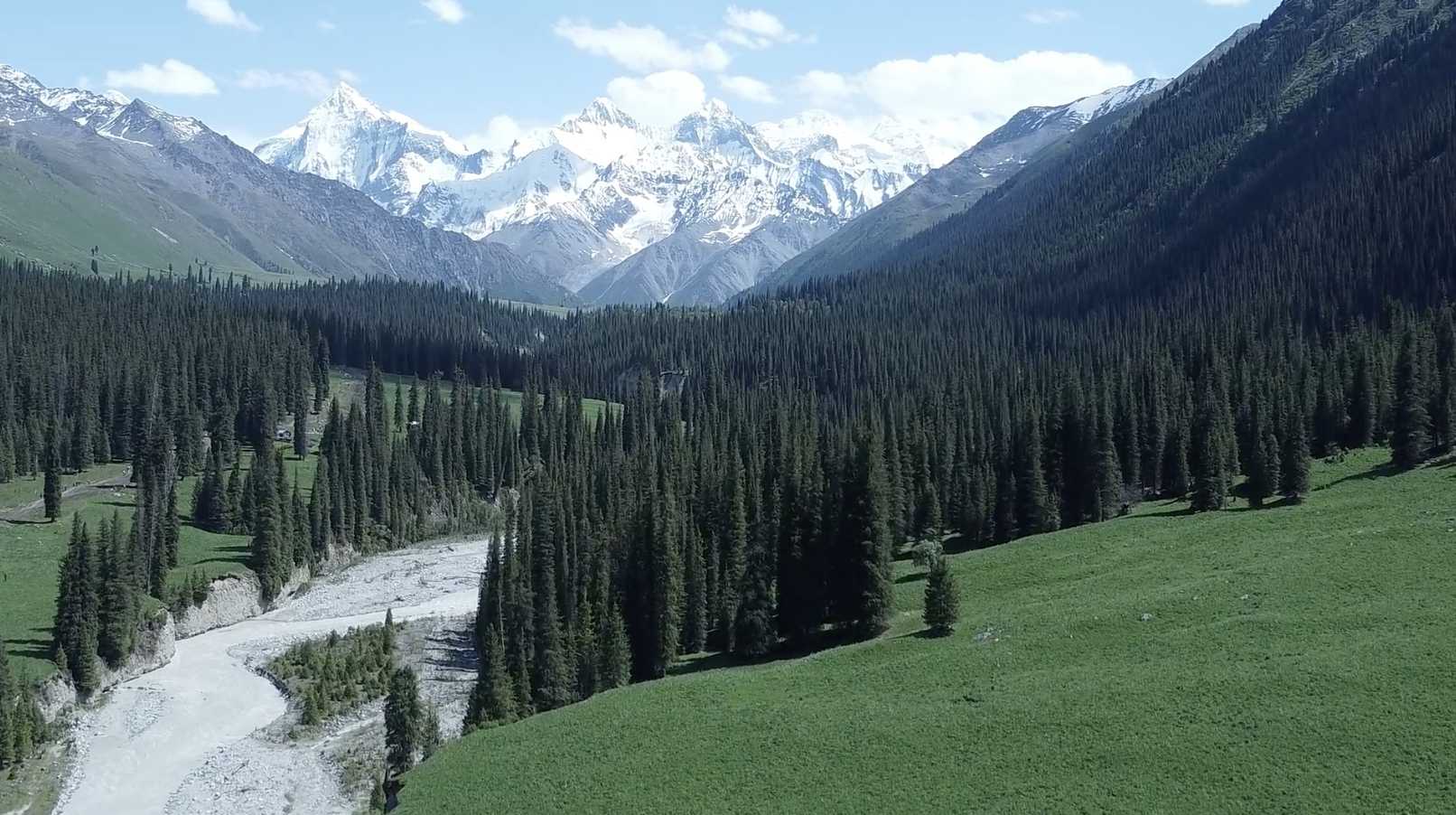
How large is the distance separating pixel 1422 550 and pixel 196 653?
96323 mm

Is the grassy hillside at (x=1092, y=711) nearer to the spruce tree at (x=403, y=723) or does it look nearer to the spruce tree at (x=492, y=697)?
the spruce tree at (x=403, y=723)

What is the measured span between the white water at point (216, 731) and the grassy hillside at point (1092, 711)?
57.2 ft

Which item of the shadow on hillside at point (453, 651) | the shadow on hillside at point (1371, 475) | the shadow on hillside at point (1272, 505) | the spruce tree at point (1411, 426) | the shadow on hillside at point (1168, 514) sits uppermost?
the spruce tree at point (1411, 426)

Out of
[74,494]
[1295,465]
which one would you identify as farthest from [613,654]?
[74,494]

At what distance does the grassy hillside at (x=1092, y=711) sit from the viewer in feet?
147

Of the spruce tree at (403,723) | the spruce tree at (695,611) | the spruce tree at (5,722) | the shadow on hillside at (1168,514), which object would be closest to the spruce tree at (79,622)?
the spruce tree at (5,722)

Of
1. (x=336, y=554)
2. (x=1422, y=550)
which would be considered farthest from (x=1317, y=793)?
(x=336, y=554)

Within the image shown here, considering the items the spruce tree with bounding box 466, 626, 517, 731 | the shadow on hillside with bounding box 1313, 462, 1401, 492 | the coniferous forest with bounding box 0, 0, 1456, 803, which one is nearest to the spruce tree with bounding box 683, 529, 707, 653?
the coniferous forest with bounding box 0, 0, 1456, 803

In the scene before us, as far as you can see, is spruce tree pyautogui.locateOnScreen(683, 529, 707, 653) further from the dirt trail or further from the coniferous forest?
the dirt trail

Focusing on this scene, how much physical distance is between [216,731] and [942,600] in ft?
176

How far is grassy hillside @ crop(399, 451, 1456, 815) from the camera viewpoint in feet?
147

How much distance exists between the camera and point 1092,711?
5109 cm

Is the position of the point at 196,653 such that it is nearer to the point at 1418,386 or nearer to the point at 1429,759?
the point at 1429,759

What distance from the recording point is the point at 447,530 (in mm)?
173375
